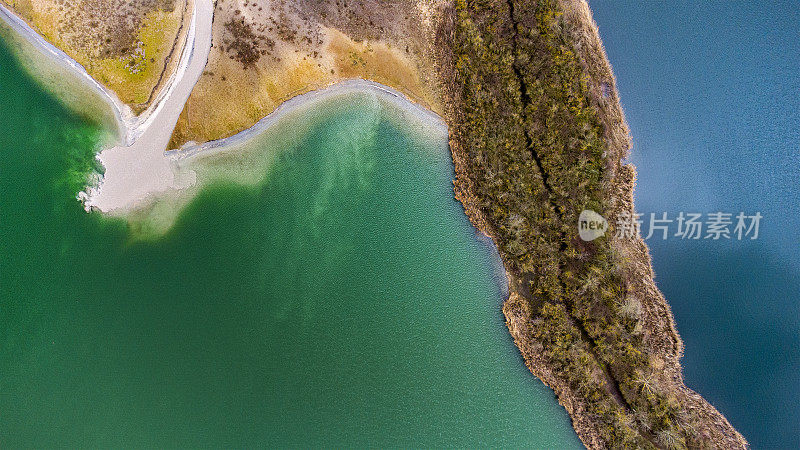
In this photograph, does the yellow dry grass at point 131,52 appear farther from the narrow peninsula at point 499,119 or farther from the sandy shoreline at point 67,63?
the sandy shoreline at point 67,63

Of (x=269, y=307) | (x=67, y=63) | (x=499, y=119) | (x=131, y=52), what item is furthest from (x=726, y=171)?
(x=67, y=63)

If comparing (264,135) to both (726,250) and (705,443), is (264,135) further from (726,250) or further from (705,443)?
(705,443)

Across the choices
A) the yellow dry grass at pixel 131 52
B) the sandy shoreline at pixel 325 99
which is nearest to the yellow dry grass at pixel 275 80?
the sandy shoreline at pixel 325 99

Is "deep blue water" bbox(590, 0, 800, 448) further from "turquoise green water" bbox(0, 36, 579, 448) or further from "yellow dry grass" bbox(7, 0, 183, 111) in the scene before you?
"yellow dry grass" bbox(7, 0, 183, 111)

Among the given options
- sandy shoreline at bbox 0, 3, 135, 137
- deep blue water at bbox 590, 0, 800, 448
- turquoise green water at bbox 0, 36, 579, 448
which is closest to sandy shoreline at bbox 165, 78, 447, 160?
turquoise green water at bbox 0, 36, 579, 448

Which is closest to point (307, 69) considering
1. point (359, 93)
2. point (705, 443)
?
point (359, 93)

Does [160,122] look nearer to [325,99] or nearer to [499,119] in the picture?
[325,99]

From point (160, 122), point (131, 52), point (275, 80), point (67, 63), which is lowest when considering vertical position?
point (160, 122)
